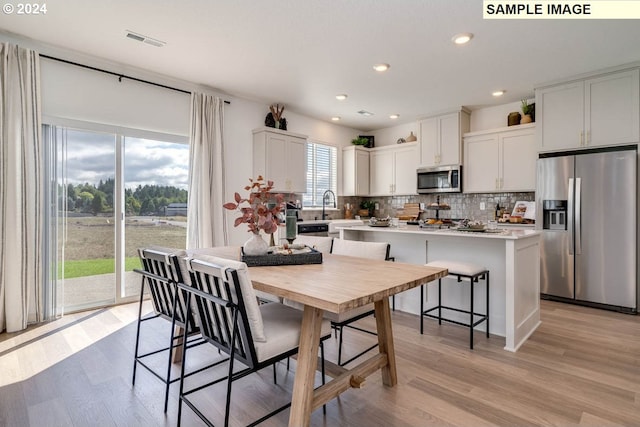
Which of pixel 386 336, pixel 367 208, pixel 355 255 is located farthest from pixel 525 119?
pixel 386 336

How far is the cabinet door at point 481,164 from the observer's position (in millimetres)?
4938

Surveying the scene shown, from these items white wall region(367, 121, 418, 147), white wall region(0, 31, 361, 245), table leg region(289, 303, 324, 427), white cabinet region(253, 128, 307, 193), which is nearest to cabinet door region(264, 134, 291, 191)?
white cabinet region(253, 128, 307, 193)

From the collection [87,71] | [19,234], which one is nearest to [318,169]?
[87,71]

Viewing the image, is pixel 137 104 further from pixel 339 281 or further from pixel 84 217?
pixel 339 281

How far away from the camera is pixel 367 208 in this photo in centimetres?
673

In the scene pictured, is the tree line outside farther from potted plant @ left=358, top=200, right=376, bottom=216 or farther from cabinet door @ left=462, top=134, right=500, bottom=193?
cabinet door @ left=462, top=134, right=500, bottom=193

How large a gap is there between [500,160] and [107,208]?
17.1ft

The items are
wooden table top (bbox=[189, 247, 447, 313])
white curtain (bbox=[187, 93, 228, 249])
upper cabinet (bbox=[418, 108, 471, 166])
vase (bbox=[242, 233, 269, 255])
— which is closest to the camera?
wooden table top (bbox=[189, 247, 447, 313])

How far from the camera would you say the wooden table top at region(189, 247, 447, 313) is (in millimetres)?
1388

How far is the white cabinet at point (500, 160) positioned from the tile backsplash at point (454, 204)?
0.25 metres

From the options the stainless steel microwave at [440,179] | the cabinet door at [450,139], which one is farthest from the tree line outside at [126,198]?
the cabinet door at [450,139]

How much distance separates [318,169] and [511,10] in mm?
3869

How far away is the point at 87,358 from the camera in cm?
249

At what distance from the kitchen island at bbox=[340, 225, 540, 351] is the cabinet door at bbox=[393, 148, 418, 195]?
2.56 meters
